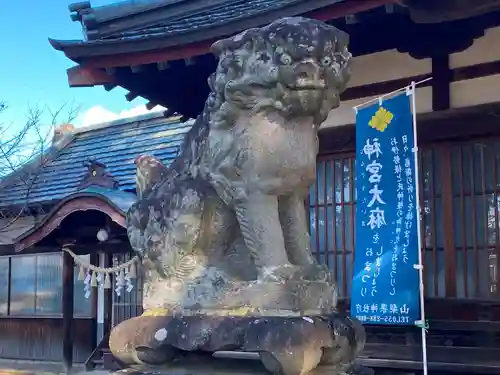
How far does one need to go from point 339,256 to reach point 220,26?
2.59 meters

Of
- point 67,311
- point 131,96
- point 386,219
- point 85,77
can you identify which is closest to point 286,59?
point 386,219

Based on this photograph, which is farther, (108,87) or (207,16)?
(207,16)

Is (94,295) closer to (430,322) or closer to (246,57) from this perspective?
(430,322)

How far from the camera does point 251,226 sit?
11.0ft

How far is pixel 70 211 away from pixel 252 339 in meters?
6.32

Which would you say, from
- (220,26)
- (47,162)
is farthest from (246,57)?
(47,162)

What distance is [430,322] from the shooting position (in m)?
5.82

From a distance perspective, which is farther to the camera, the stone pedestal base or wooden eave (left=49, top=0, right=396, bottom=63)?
wooden eave (left=49, top=0, right=396, bottom=63)

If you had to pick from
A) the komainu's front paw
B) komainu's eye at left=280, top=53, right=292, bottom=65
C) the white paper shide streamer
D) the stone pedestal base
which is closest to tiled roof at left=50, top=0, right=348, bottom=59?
komainu's eye at left=280, top=53, right=292, bottom=65

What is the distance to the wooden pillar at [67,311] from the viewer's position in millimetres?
10273

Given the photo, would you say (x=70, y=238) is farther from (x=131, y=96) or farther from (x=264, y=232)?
Result: (x=264, y=232)

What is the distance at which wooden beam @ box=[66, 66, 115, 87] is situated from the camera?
20.8 feet

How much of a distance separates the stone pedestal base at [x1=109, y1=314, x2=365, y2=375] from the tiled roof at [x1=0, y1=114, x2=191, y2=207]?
828cm

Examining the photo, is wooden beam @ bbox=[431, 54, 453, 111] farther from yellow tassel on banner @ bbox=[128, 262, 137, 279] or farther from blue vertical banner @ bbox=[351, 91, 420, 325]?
yellow tassel on banner @ bbox=[128, 262, 137, 279]
